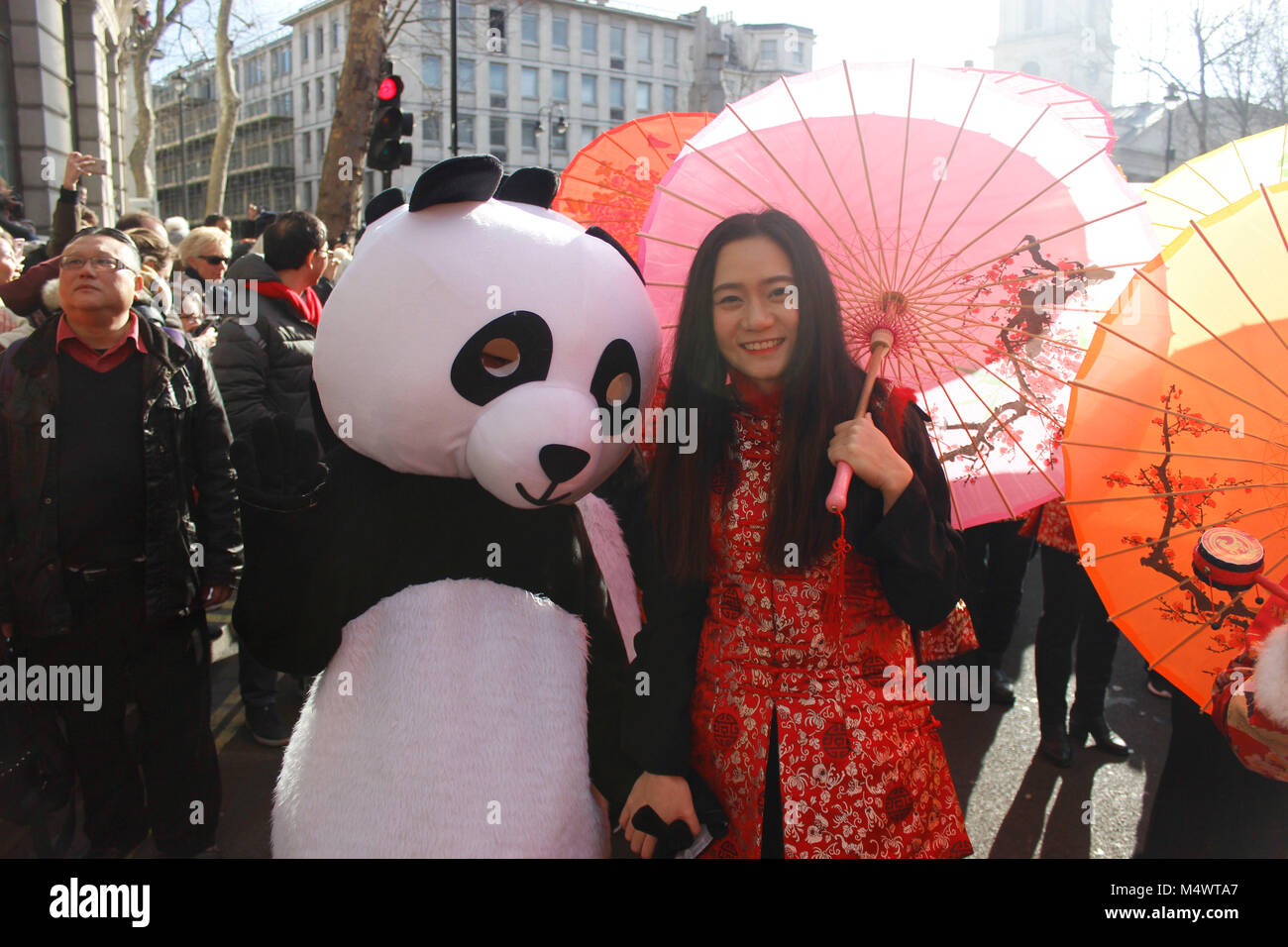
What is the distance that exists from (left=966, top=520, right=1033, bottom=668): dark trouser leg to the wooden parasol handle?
3.01 m

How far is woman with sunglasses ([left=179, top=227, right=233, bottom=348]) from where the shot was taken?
5.39m

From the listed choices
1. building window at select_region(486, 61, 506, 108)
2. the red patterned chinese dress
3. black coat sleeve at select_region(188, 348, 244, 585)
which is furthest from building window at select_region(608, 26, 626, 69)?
the red patterned chinese dress

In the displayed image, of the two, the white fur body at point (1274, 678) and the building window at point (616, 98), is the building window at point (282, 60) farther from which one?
the white fur body at point (1274, 678)

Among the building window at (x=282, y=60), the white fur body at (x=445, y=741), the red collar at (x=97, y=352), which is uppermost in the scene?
the building window at (x=282, y=60)

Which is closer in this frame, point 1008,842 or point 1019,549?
point 1008,842

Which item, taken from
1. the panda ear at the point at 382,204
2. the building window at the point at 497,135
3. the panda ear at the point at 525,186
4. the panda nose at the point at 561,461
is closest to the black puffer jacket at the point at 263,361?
the panda ear at the point at 382,204

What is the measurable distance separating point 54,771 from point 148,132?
73.2 feet

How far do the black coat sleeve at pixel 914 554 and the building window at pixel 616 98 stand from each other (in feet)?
187

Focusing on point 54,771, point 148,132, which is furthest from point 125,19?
point 54,771

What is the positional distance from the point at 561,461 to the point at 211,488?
2090 mm

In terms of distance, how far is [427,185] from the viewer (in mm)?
1793

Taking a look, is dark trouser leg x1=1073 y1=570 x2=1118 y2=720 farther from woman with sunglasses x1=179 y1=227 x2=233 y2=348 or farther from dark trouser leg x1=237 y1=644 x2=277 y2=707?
woman with sunglasses x1=179 y1=227 x2=233 y2=348

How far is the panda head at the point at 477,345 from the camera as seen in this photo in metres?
1.76
